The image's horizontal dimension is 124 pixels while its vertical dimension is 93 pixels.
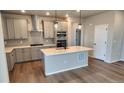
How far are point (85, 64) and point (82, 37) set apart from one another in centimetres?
265

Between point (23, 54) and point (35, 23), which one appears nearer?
point (23, 54)

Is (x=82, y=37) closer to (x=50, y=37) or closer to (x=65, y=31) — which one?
(x=65, y=31)

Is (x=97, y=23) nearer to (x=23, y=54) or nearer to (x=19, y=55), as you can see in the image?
(x=23, y=54)

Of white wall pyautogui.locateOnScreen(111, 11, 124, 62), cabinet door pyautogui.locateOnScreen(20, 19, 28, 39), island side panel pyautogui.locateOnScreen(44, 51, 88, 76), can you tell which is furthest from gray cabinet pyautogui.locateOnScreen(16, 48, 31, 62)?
white wall pyautogui.locateOnScreen(111, 11, 124, 62)

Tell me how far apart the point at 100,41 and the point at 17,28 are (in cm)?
463

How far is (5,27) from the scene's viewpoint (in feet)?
14.6

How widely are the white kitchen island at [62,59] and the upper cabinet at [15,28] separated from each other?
6.54 ft

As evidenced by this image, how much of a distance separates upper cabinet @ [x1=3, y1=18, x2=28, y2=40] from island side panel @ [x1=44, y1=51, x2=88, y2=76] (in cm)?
246

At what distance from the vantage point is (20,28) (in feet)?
15.6

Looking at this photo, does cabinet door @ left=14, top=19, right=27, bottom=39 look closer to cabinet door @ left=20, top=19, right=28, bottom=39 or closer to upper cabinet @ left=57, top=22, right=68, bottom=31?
cabinet door @ left=20, top=19, right=28, bottom=39

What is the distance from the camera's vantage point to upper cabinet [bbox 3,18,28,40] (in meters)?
4.47

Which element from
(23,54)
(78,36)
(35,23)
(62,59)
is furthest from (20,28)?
(78,36)
